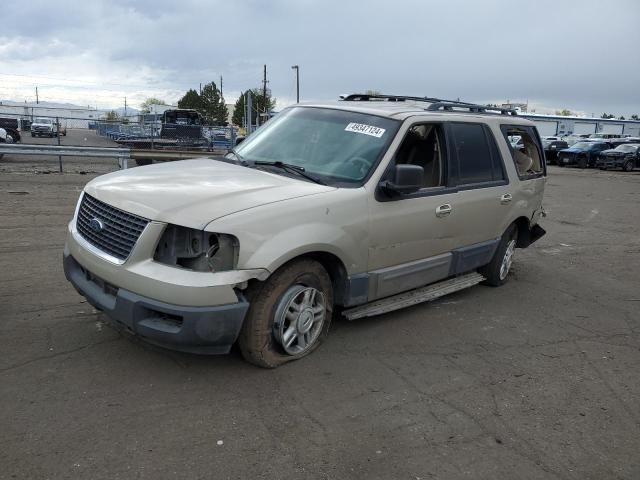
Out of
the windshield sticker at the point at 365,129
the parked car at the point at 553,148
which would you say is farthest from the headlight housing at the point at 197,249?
the parked car at the point at 553,148

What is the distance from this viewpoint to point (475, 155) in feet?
17.5

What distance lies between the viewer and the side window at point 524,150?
6.05 metres

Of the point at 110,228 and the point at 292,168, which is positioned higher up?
the point at 292,168

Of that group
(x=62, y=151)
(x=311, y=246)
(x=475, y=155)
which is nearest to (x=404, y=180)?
(x=311, y=246)

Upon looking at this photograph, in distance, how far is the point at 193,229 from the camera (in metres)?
3.33

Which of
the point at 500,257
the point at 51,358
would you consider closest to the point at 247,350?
the point at 51,358

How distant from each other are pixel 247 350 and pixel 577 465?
208 cm

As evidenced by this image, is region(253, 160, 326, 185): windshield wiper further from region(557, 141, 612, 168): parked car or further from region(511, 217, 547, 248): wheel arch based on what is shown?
region(557, 141, 612, 168): parked car

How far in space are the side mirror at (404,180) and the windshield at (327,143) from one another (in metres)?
0.20

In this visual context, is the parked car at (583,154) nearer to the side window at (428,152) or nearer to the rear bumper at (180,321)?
the side window at (428,152)

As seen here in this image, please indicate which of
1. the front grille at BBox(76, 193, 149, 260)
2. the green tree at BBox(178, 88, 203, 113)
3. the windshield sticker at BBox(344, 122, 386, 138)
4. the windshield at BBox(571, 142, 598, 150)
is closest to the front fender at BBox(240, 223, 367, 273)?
the front grille at BBox(76, 193, 149, 260)

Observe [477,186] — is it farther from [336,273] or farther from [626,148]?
[626,148]

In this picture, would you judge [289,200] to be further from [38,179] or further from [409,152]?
[38,179]

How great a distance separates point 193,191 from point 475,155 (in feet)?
9.71
